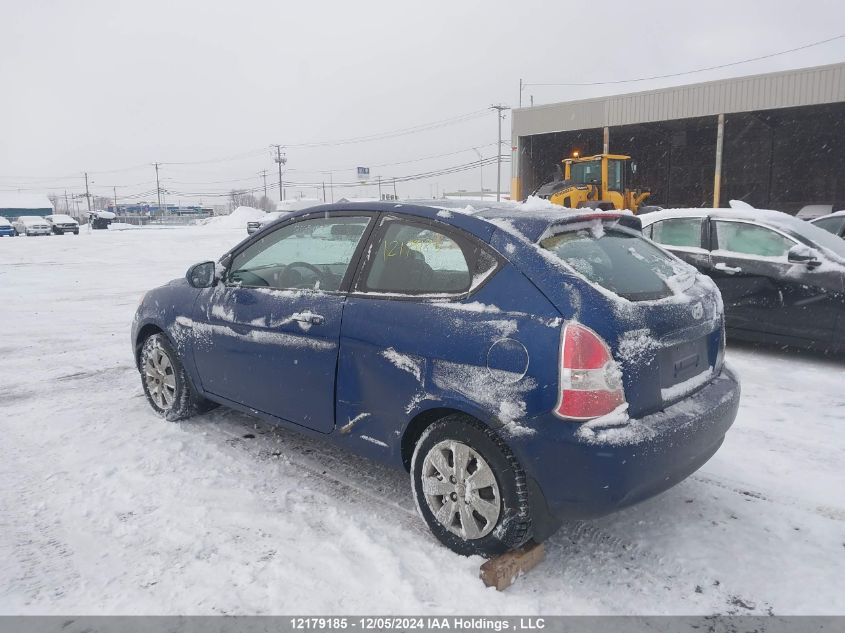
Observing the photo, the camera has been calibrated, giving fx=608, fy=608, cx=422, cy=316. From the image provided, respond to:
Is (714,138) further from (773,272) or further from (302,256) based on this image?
(302,256)

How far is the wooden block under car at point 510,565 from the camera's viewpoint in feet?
8.58

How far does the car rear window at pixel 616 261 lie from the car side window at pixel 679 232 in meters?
4.17

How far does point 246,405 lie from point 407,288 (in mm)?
1547

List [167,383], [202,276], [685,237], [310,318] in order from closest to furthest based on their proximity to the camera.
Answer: [310,318], [202,276], [167,383], [685,237]

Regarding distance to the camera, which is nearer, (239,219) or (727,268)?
(727,268)

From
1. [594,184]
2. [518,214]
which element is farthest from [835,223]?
[594,184]

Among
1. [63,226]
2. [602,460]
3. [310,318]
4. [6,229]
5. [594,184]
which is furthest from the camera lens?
[63,226]

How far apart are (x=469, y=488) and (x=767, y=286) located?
16.1ft

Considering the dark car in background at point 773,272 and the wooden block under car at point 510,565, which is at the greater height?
the dark car in background at point 773,272

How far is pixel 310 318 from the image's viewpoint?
3.38 metres

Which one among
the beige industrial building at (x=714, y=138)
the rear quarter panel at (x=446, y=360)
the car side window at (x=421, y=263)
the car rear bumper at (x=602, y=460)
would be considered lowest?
the car rear bumper at (x=602, y=460)

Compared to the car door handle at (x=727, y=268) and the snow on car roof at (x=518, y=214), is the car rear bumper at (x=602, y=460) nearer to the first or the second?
the snow on car roof at (x=518, y=214)

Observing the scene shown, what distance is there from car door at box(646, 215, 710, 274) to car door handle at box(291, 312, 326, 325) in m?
4.91

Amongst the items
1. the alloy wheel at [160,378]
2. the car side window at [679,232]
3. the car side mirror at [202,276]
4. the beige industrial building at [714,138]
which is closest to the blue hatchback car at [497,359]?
the car side mirror at [202,276]
